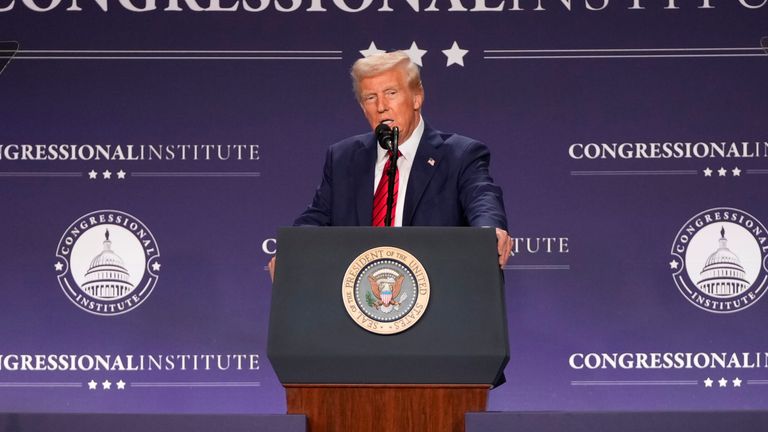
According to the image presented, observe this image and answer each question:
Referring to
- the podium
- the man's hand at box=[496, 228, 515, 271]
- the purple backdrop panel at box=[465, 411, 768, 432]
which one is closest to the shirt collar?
the man's hand at box=[496, 228, 515, 271]

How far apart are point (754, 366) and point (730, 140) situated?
0.92 meters

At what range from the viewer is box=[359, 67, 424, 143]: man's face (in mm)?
2941

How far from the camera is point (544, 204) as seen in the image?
14.0ft

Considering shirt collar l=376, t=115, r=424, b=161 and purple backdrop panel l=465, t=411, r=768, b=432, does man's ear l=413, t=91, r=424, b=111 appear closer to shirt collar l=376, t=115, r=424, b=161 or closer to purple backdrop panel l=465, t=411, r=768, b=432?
shirt collar l=376, t=115, r=424, b=161

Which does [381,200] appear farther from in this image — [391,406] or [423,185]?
[391,406]

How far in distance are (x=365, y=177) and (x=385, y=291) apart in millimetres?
892

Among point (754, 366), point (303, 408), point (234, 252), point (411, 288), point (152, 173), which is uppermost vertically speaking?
point (152, 173)

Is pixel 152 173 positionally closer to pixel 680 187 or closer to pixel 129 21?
pixel 129 21

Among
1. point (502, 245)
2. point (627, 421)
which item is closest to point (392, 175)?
point (502, 245)

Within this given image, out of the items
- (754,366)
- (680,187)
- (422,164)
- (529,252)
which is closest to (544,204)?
(529,252)

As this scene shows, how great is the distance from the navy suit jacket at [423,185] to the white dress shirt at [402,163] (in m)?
0.02

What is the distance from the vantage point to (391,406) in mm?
2070

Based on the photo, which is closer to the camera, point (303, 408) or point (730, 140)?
point (303, 408)

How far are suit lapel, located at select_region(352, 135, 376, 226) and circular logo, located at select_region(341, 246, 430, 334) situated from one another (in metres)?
0.73
